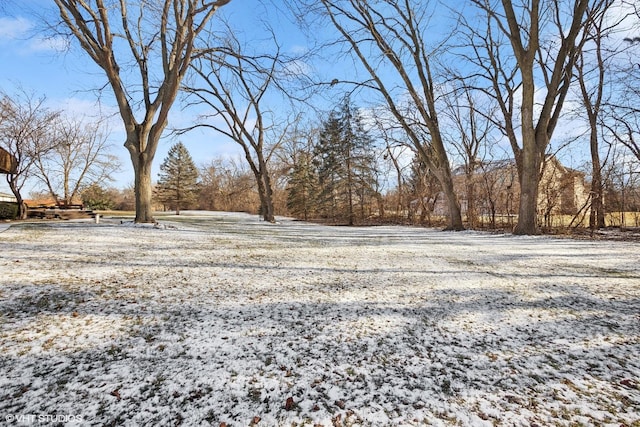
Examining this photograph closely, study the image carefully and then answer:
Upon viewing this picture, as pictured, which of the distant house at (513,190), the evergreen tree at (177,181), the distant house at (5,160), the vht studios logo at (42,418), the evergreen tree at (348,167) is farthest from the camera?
the evergreen tree at (177,181)

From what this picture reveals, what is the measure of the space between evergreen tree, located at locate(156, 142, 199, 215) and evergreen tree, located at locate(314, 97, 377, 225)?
25.1 metres

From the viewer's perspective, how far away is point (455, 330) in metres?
2.27

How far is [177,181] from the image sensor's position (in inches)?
1474

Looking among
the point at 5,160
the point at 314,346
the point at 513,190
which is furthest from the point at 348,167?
the point at 314,346

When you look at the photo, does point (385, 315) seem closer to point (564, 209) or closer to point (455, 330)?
point (455, 330)

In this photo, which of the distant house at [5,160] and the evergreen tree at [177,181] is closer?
the distant house at [5,160]

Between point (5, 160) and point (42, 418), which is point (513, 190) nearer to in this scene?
point (42, 418)

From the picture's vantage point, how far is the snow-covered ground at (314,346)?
1389 millimetres

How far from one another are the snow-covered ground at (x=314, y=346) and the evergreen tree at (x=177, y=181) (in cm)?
3641

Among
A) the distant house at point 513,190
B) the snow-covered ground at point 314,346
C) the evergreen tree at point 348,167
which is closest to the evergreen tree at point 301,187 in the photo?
the evergreen tree at point 348,167

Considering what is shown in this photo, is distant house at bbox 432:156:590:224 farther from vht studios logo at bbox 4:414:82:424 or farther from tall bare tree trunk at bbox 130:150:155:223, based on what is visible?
tall bare tree trunk at bbox 130:150:155:223

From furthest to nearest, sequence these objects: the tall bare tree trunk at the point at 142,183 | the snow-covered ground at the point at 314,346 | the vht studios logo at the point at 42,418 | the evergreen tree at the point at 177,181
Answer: the evergreen tree at the point at 177,181 → the tall bare tree trunk at the point at 142,183 → the snow-covered ground at the point at 314,346 → the vht studios logo at the point at 42,418

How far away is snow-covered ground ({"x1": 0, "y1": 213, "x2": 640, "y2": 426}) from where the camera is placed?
139cm

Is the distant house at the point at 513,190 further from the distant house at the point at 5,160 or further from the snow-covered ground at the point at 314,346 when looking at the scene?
the distant house at the point at 5,160
